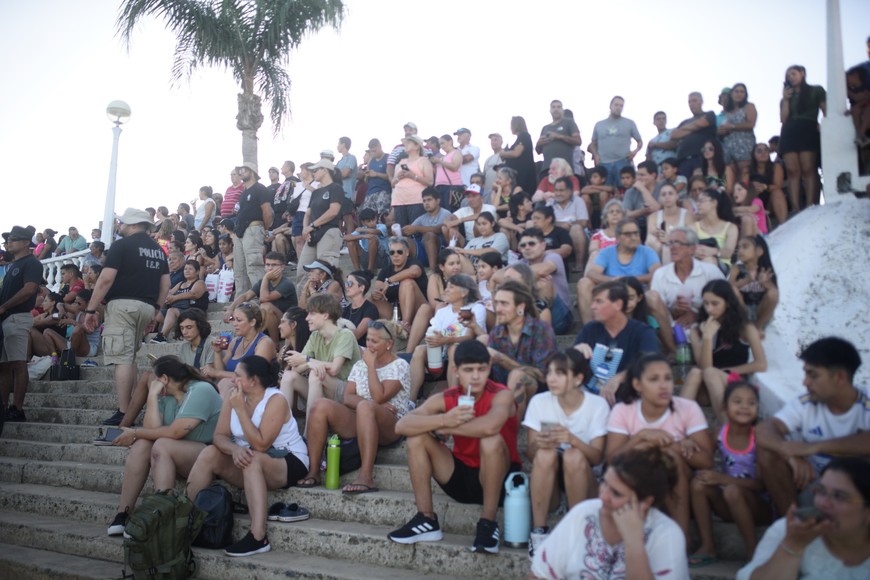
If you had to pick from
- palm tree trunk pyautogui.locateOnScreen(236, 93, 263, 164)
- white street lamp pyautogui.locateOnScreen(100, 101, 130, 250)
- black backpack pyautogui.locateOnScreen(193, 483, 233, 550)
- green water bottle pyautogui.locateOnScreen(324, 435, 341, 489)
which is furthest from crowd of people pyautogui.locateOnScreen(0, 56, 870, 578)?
palm tree trunk pyautogui.locateOnScreen(236, 93, 263, 164)

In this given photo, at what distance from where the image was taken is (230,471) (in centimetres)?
512

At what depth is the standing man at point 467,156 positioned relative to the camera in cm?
1104

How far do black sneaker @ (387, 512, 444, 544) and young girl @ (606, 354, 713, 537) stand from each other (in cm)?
115

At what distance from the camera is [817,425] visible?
3646 mm

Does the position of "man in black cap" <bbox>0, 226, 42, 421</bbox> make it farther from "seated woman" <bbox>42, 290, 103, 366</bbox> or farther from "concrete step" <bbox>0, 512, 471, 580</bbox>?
"concrete step" <bbox>0, 512, 471, 580</bbox>

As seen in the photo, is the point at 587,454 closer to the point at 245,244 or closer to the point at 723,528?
the point at 723,528

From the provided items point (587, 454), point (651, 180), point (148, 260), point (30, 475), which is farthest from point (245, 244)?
point (587, 454)

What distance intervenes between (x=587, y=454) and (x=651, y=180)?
5440 millimetres

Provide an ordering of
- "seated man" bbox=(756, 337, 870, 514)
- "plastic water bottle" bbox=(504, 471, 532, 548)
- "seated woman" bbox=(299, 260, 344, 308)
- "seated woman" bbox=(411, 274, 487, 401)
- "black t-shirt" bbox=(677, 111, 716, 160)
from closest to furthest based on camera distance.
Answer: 1. "seated man" bbox=(756, 337, 870, 514)
2. "plastic water bottle" bbox=(504, 471, 532, 548)
3. "seated woman" bbox=(411, 274, 487, 401)
4. "seated woman" bbox=(299, 260, 344, 308)
5. "black t-shirt" bbox=(677, 111, 716, 160)

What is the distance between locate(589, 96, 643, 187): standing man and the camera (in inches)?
398

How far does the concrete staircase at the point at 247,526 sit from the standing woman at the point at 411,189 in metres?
4.11

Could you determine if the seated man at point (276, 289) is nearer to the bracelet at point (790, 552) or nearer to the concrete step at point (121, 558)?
the concrete step at point (121, 558)

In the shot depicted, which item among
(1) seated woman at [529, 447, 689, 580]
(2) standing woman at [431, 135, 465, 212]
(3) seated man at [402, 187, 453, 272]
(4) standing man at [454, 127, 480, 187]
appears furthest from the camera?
(4) standing man at [454, 127, 480, 187]

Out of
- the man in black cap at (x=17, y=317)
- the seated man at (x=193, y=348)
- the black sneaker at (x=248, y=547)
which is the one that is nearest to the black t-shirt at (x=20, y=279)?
the man in black cap at (x=17, y=317)
